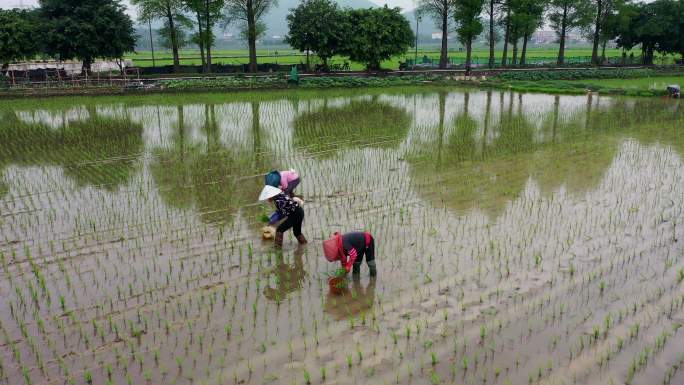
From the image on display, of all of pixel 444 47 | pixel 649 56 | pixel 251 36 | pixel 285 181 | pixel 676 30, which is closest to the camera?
pixel 285 181

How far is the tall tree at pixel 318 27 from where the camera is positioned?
33688mm

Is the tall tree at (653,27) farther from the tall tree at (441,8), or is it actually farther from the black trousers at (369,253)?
the black trousers at (369,253)

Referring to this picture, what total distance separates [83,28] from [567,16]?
36.4 metres

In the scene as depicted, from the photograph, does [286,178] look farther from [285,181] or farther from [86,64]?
[86,64]

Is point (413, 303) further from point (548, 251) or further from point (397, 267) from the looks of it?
point (548, 251)

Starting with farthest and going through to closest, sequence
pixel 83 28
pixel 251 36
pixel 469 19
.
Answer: pixel 469 19
pixel 251 36
pixel 83 28

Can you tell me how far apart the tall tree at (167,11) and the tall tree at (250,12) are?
3.42 m

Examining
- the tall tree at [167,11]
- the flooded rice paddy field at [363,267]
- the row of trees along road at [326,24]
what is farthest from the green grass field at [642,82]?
the tall tree at [167,11]

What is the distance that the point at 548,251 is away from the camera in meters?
7.33

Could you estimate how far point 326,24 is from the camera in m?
33.9

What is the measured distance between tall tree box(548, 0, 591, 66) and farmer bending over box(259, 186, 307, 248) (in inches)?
1608

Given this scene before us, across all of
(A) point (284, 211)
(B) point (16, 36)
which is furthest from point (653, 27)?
→ (A) point (284, 211)

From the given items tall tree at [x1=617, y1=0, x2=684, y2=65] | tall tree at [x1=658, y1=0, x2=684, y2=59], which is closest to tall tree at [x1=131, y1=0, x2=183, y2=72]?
tall tree at [x1=617, y1=0, x2=684, y2=65]

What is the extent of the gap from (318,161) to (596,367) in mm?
8485
